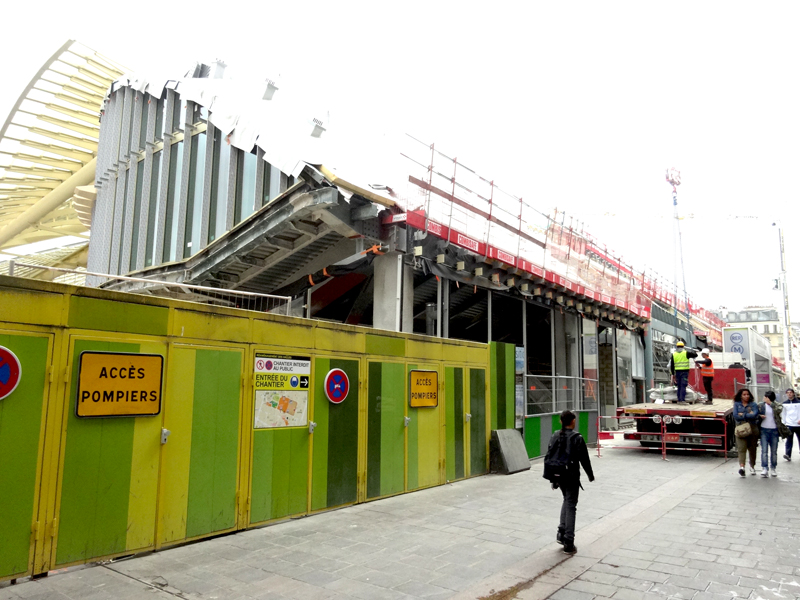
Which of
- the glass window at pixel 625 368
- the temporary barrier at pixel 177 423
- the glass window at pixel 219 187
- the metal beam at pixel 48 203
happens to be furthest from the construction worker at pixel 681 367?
the metal beam at pixel 48 203

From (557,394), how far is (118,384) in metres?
12.0

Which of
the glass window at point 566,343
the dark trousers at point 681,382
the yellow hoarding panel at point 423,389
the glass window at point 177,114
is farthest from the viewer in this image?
the glass window at point 566,343

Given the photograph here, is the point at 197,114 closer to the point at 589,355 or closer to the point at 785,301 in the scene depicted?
the point at 589,355

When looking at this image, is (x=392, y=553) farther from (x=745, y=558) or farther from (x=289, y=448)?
(x=745, y=558)

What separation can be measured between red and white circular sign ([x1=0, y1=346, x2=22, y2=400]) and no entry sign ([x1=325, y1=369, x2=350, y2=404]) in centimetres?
395

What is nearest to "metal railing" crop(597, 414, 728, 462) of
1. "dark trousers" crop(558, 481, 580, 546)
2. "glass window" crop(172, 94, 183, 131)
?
"dark trousers" crop(558, 481, 580, 546)

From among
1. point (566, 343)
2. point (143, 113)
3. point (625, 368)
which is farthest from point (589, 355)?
point (143, 113)

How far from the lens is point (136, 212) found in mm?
19516

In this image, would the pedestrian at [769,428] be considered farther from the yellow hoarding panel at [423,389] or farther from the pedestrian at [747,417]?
the yellow hoarding panel at [423,389]

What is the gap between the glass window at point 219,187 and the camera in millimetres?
15617

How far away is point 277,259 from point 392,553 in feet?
31.0

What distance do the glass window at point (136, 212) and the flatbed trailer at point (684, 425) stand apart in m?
15.7

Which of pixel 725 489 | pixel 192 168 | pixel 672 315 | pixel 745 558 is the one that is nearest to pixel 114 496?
pixel 745 558

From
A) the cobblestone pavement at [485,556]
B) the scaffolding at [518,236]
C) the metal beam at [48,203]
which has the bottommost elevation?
the cobblestone pavement at [485,556]
